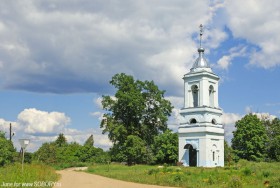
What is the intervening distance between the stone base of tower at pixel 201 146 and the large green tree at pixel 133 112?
20.4 ft

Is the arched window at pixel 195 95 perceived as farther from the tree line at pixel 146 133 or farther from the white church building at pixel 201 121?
the tree line at pixel 146 133

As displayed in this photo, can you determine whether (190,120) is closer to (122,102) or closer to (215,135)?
(215,135)

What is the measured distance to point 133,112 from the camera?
48.0 metres

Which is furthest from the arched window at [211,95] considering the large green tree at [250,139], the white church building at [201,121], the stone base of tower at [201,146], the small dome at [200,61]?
the large green tree at [250,139]

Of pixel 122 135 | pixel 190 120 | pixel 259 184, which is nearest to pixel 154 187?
pixel 259 184

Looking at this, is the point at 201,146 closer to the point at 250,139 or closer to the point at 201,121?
the point at 201,121

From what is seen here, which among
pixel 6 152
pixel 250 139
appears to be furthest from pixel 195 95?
pixel 6 152

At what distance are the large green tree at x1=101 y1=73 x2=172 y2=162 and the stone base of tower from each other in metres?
6.23

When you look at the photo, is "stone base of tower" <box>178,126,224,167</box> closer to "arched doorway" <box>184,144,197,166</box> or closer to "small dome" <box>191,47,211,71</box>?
"arched doorway" <box>184,144,197,166</box>

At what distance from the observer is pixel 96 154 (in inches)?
2872

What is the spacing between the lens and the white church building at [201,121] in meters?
41.3

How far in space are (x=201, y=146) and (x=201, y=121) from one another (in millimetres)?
2641

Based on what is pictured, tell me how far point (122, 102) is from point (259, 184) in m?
28.3

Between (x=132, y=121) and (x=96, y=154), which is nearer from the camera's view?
(x=132, y=121)
